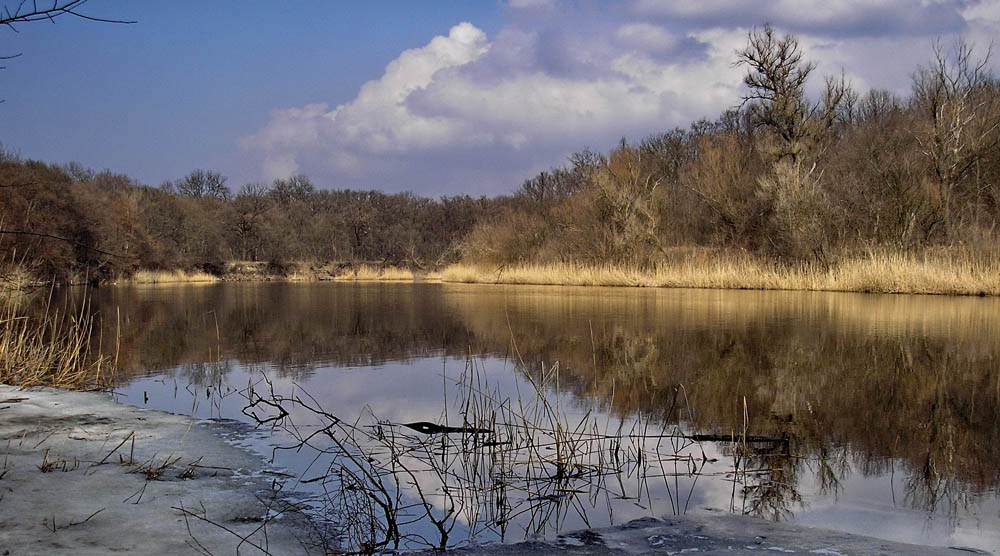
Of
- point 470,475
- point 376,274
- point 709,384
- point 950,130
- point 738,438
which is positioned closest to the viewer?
point 470,475

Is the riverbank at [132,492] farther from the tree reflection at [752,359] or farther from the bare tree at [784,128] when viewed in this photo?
the bare tree at [784,128]

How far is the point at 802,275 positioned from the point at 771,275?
81cm

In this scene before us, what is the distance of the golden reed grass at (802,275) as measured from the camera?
626 inches

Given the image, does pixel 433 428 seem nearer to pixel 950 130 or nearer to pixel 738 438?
pixel 738 438

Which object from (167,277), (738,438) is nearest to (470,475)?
(738,438)

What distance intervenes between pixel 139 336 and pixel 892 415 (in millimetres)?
9327

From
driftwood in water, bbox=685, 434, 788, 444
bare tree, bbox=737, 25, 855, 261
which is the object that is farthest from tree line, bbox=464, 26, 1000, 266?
driftwood in water, bbox=685, 434, 788, 444

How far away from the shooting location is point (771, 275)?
19812 mm

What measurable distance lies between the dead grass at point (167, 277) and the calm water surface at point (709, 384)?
2205 cm

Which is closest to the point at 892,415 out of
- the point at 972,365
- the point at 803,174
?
the point at 972,365

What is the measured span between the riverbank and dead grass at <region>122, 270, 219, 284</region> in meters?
31.3

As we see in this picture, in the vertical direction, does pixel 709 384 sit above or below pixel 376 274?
below

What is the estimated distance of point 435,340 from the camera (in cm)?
963

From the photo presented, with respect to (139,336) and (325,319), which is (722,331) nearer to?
(325,319)
